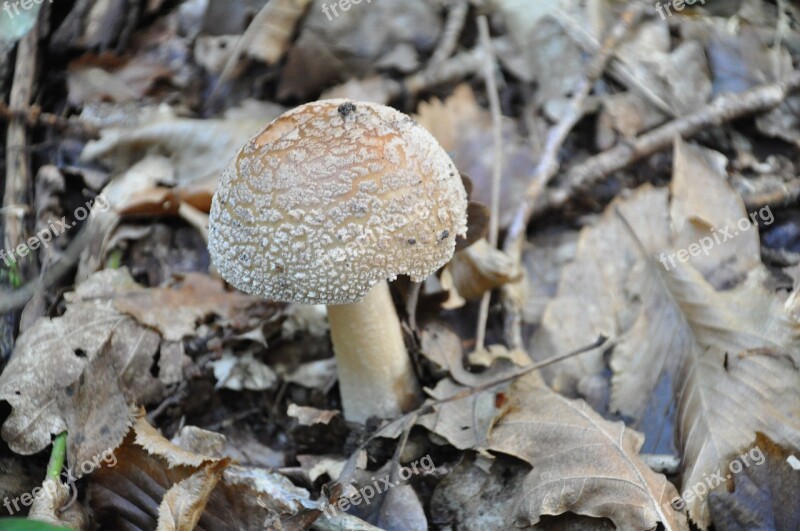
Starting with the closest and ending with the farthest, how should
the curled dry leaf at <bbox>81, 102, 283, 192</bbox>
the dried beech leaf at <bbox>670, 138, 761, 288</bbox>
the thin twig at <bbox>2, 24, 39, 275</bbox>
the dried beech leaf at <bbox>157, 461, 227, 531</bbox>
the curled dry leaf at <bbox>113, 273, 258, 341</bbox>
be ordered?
the dried beech leaf at <bbox>157, 461, 227, 531</bbox>
the curled dry leaf at <bbox>113, 273, 258, 341</bbox>
the dried beech leaf at <bbox>670, 138, 761, 288</bbox>
the thin twig at <bbox>2, 24, 39, 275</bbox>
the curled dry leaf at <bbox>81, 102, 283, 192</bbox>

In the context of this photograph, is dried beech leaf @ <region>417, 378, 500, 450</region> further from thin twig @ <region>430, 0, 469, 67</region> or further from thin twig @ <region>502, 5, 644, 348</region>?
thin twig @ <region>430, 0, 469, 67</region>

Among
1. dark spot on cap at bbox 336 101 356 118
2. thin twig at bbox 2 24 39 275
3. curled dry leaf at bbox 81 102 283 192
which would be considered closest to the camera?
dark spot on cap at bbox 336 101 356 118

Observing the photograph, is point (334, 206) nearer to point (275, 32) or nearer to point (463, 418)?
point (463, 418)

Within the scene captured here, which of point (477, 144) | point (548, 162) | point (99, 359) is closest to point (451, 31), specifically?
point (477, 144)

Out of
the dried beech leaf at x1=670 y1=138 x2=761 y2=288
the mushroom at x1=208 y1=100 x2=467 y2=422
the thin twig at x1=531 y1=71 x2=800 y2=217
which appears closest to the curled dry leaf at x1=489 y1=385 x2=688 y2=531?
the mushroom at x1=208 y1=100 x2=467 y2=422

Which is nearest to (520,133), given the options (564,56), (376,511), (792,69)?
(564,56)

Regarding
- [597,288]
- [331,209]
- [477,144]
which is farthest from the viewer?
[477,144]

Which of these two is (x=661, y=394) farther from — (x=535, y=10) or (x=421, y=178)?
(x=535, y=10)
